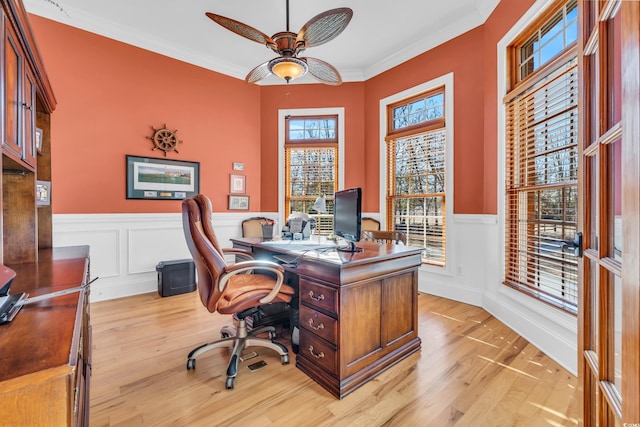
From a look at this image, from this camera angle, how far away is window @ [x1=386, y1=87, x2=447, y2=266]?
364 cm

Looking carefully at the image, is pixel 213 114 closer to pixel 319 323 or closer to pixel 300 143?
pixel 300 143

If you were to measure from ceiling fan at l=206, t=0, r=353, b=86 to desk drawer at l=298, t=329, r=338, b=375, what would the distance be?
211cm

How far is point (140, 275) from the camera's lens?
→ 144 inches

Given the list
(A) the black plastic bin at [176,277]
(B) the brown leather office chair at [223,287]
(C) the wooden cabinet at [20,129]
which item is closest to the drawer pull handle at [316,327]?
(B) the brown leather office chair at [223,287]

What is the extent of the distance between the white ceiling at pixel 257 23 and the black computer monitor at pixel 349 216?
2252 millimetres

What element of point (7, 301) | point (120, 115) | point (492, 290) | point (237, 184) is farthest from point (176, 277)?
point (492, 290)

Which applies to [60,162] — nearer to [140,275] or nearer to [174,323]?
[140,275]

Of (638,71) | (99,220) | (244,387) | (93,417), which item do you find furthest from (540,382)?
(99,220)

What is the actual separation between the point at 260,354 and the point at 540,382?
6.17ft

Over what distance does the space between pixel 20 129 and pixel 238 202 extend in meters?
3.13

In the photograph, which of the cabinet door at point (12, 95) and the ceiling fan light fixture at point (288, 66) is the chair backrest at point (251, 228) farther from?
the cabinet door at point (12, 95)

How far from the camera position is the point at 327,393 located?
1.73 m

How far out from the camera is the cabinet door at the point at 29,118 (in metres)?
1.49

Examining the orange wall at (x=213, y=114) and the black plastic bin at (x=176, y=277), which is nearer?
the orange wall at (x=213, y=114)
